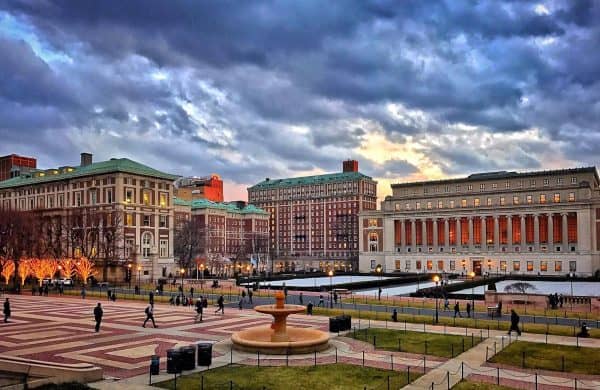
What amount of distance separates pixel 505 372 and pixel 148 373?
16067 mm

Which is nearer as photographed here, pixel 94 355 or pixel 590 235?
pixel 94 355

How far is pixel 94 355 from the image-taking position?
29234 mm

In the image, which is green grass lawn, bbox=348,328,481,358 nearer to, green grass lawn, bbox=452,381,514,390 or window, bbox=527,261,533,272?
green grass lawn, bbox=452,381,514,390

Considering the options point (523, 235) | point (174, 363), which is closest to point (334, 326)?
point (174, 363)

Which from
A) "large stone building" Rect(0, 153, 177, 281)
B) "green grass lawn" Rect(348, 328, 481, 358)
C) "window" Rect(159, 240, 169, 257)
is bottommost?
"green grass lawn" Rect(348, 328, 481, 358)

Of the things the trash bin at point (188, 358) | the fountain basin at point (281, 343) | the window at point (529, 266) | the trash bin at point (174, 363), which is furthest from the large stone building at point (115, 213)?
the window at point (529, 266)

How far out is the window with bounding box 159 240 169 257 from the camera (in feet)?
343

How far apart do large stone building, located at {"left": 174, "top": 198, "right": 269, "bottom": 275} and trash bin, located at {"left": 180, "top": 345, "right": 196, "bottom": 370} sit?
108807 mm

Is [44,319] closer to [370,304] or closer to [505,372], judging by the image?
[370,304]

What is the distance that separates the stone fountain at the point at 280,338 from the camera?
2912 centimetres

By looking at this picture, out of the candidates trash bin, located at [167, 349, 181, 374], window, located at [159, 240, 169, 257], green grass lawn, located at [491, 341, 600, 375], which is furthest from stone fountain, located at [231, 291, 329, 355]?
window, located at [159, 240, 169, 257]

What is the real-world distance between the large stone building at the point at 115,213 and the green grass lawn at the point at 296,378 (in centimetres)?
6965

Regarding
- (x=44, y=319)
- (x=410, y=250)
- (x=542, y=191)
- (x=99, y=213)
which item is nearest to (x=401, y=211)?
(x=410, y=250)

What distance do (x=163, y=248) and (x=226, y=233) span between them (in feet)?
223
